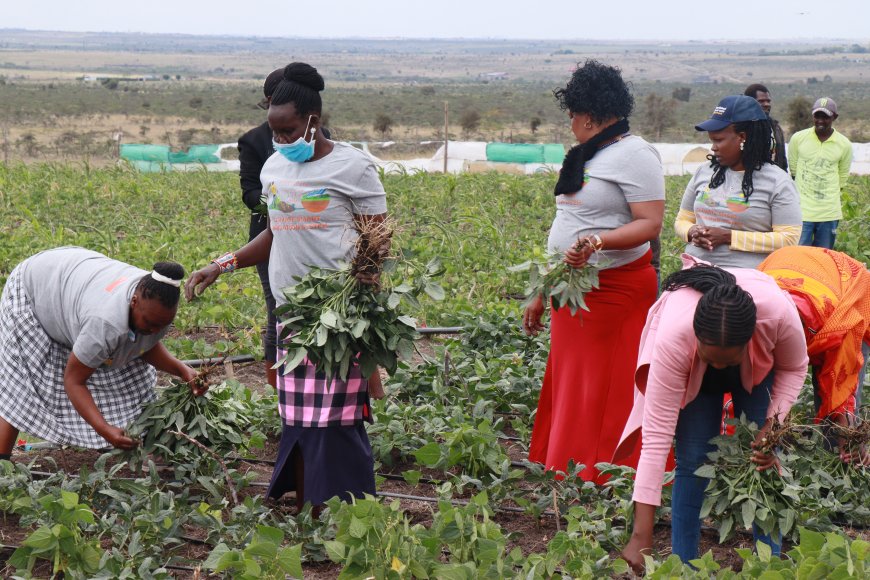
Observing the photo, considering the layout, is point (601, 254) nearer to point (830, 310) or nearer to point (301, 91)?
point (830, 310)

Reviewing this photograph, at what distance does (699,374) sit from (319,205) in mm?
1213

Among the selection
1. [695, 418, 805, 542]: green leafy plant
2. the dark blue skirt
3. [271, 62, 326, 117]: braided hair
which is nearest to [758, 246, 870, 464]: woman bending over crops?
[695, 418, 805, 542]: green leafy plant

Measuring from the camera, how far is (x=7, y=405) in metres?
3.41

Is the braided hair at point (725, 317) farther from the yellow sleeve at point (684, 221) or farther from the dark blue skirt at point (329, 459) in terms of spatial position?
the yellow sleeve at point (684, 221)

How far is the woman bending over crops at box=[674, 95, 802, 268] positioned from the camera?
363 cm

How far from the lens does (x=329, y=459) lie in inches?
125

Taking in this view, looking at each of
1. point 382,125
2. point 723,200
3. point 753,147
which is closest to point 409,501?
point 723,200

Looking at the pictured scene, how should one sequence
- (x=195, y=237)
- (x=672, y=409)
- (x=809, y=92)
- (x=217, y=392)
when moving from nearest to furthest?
(x=672, y=409), (x=217, y=392), (x=195, y=237), (x=809, y=92)

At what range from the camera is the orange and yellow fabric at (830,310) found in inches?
119

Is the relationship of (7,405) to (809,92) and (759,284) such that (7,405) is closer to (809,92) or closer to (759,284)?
(759,284)

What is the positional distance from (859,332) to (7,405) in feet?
8.80

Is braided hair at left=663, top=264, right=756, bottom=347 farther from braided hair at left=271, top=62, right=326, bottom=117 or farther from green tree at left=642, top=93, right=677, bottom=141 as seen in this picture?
green tree at left=642, top=93, right=677, bottom=141

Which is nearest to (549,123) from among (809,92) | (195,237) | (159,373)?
(809,92)

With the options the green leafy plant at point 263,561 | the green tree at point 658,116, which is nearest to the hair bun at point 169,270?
the green leafy plant at point 263,561
